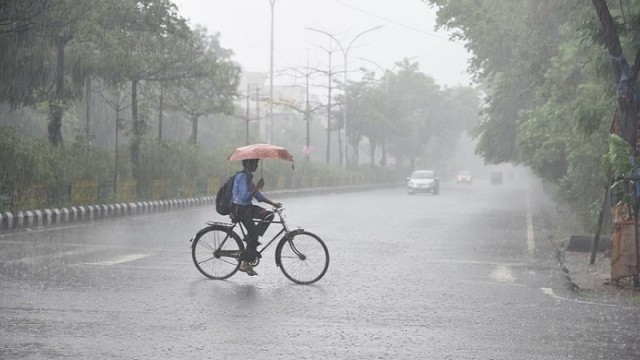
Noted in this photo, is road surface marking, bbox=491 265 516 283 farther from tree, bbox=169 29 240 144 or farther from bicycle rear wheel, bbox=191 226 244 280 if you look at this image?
tree, bbox=169 29 240 144

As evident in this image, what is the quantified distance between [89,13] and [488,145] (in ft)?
69.5

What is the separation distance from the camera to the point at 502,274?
511 inches

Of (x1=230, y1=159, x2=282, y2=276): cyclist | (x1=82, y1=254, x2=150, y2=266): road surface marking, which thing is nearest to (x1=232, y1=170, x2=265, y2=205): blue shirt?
(x1=230, y1=159, x2=282, y2=276): cyclist

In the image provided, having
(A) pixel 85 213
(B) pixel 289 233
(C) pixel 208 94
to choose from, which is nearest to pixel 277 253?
(B) pixel 289 233

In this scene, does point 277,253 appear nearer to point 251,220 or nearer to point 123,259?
point 251,220

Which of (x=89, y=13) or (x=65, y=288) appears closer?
(x=65, y=288)

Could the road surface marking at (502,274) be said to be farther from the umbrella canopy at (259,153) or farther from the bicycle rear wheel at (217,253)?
the bicycle rear wheel at (217,253)

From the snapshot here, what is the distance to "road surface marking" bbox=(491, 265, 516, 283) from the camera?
12.4m

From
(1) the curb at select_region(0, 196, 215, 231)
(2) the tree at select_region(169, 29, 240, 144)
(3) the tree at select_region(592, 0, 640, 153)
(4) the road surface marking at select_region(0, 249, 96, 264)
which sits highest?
(2) the tree at select_region(169, 29, 240, 144)

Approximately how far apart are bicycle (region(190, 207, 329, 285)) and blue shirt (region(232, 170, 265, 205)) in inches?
11.9

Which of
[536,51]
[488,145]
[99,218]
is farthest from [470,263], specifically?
[488,145]

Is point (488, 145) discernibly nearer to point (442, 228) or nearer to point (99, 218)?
point (442, 228)

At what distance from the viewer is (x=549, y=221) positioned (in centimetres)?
2847

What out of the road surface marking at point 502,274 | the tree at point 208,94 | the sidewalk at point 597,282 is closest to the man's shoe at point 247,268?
the road surface marking at point 502,274
